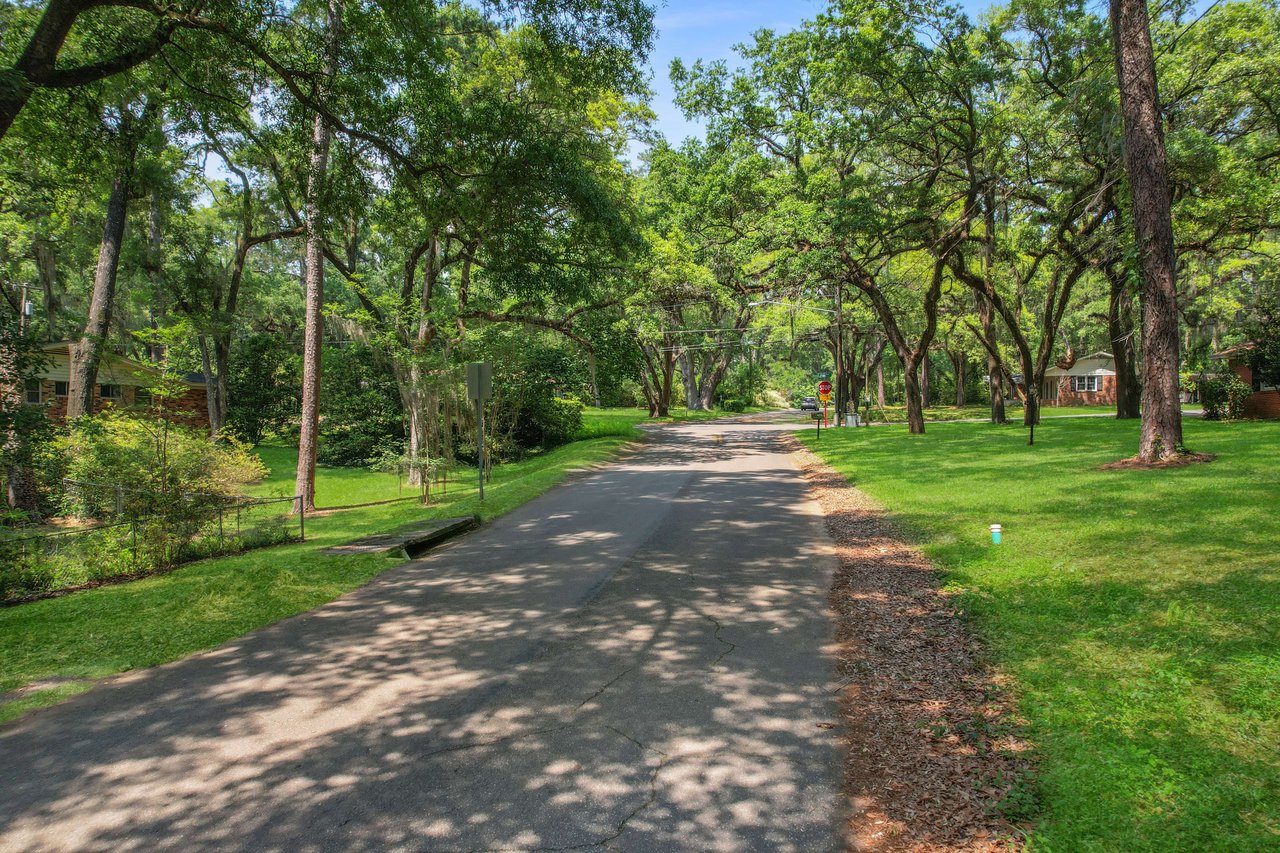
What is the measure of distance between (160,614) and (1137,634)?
863cm

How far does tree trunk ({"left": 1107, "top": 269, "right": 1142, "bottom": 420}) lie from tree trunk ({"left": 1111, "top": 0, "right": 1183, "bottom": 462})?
10956 millimetres

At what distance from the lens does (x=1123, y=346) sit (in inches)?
915

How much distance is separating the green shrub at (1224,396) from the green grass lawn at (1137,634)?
44.5ft

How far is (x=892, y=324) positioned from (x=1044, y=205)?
631 cm

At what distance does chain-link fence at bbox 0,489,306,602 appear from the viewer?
26.7 ft

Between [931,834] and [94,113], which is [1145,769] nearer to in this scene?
[931,834]

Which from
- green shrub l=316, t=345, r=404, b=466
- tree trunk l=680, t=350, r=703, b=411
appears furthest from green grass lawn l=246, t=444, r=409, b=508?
tree trunk l=680, t=350, r=703, b=411

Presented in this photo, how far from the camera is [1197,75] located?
17.5 metres

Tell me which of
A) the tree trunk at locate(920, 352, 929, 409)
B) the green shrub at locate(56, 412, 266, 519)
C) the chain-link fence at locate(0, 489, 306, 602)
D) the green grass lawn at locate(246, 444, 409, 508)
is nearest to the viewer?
the chain-link fence at locate(0, 489, 306, 602)

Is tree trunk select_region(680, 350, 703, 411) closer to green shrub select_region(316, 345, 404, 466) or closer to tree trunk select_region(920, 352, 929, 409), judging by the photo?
tree trunk select_region(920, 352, 929, 409)

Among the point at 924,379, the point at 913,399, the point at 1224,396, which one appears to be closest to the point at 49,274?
the point at 913,399

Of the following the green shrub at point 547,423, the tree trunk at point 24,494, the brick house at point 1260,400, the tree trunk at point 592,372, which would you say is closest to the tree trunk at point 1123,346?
the brick house at point 1260,400

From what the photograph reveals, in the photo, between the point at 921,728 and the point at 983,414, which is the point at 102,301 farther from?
the point at 983,414

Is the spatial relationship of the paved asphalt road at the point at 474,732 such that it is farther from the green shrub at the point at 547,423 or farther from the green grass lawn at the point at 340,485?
the green shrub at the point at 547,423
